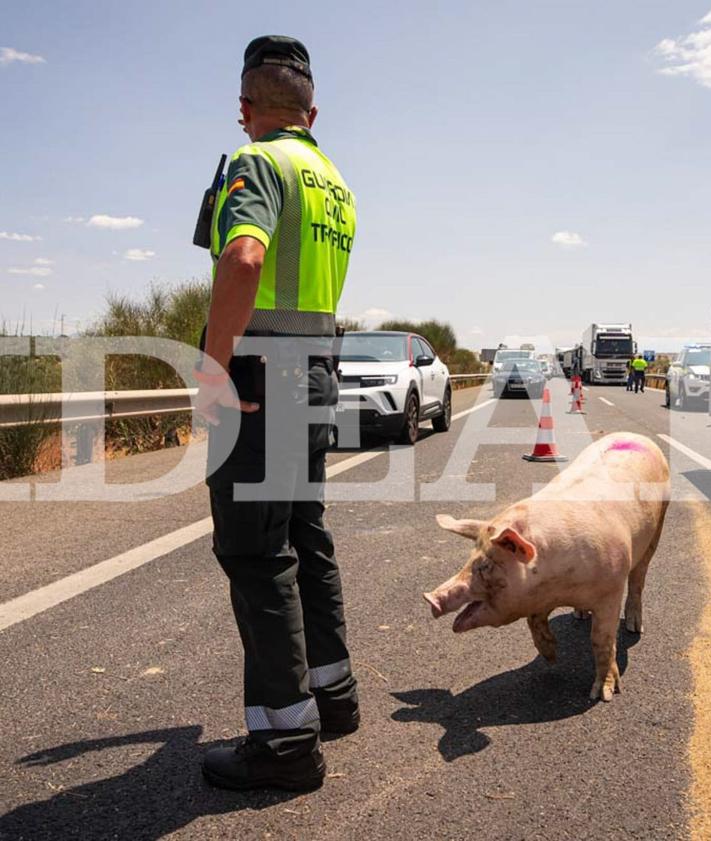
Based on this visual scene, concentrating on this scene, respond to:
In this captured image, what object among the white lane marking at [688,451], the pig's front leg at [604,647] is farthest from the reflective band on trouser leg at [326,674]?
the white lane marking at [688,451]

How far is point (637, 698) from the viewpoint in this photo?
3.47 metres

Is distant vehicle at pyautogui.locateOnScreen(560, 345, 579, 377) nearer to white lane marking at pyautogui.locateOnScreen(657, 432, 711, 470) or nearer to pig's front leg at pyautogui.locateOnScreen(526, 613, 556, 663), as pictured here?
white lane marking at pyautogui.locateOnScreen(657, 432, 711, 470)

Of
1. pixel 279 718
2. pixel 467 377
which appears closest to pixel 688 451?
pixel 279 718

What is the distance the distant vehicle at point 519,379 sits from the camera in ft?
96.7

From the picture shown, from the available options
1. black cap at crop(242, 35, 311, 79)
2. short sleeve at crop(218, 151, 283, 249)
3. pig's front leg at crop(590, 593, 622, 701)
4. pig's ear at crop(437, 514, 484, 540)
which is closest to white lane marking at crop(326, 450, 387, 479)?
pig's ear at crop(437, 514, 484, 540)

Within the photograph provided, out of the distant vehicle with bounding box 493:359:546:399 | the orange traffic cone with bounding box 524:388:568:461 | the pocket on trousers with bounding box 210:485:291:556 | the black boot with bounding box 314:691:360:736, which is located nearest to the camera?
the pocket on trousers with bounding box 210:485:291:556

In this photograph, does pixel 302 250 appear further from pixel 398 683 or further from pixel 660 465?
pixel 660 465

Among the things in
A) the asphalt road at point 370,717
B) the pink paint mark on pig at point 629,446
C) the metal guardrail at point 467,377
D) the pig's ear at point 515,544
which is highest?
the pink paint mark on pig at point 629,446

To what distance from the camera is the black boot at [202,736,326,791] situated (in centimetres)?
272

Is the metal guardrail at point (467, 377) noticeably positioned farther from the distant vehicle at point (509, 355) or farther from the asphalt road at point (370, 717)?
the asphalt road at point (370, 717)

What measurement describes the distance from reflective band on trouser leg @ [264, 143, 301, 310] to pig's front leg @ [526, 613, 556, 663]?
5.74 ft

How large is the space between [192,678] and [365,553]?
7.84 ft

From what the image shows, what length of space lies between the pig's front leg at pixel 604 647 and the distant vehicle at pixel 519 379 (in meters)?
26.0

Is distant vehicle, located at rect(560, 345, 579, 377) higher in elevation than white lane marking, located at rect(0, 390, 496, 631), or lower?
higher
